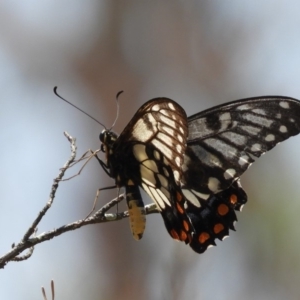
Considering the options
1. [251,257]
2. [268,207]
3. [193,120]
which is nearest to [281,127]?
[193,120]

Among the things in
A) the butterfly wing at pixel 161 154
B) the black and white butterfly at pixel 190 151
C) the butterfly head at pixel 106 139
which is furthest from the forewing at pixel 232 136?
the butterfly head at pixel 106 139

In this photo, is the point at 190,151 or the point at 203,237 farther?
the point at 203,237

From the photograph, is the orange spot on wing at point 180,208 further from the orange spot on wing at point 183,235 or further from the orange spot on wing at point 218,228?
the orange spot on wing at point 218,228

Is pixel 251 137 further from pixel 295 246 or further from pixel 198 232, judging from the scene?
pixel 295 246

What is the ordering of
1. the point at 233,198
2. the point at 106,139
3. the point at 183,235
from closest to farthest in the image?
the point at 183,235 < the point at 106,139 < the point at 233,198

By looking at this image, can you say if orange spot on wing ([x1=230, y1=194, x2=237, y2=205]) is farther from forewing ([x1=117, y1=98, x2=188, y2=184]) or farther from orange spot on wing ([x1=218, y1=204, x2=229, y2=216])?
forewing ([x1=117, y1=98, x2=188, y2=184])

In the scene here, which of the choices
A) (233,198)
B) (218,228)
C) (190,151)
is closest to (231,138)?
(190,151)

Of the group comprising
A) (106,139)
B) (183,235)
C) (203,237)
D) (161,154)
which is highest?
(106,139)

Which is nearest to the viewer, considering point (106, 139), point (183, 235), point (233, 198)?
point (183, 235)

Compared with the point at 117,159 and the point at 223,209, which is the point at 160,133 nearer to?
the point at 117,159
